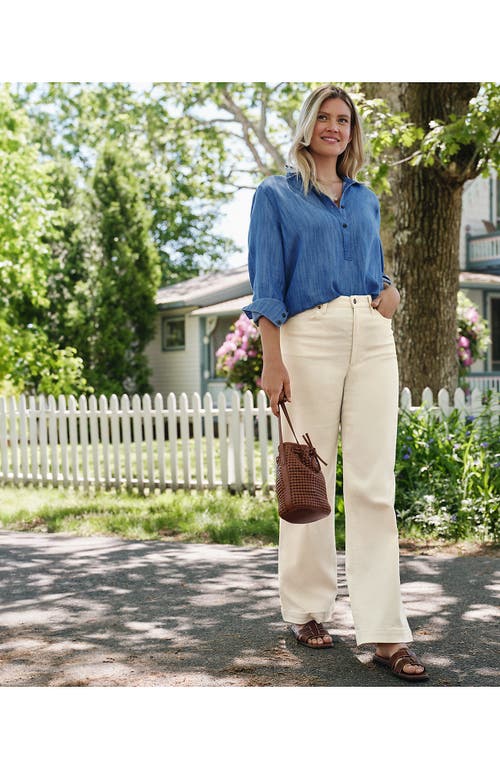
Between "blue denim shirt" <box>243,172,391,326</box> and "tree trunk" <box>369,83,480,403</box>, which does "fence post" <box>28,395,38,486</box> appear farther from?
"blue denim shirt" <box>243,172,391,326</box>

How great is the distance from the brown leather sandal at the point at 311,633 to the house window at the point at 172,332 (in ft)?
65.2

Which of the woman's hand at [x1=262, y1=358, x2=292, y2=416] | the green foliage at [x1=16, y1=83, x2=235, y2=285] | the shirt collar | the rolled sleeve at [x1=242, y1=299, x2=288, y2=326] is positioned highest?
the green foliage at [x1=16, y1=83, x2=235, y2=285]

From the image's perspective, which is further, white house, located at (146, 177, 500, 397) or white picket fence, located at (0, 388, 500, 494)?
white house, located at (146, 177, 500, 397)

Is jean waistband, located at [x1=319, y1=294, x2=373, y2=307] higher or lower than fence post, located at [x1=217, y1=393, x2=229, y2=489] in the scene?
higher

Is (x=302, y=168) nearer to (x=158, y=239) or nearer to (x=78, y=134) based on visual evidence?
(x=78, y=134)

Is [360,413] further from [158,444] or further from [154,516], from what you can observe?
[158,444]

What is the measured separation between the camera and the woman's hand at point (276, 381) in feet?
11.1

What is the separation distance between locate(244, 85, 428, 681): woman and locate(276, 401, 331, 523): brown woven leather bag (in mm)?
164

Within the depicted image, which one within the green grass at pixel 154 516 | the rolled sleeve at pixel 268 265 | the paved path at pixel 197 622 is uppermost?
the rolled sleeve at pixel 268 265

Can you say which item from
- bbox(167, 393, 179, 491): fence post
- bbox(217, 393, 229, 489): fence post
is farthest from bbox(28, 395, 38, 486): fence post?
bbox(217, 393, 229, 489): fence post

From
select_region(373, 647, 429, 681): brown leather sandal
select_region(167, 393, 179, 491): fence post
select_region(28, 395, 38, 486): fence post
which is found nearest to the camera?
select_region(373, 647, 429, 681): brown leather sandal

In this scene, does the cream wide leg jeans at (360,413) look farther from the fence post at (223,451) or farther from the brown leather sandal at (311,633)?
the fence post at (223,451)

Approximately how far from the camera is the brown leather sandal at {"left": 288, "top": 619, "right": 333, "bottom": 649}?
3.58 m

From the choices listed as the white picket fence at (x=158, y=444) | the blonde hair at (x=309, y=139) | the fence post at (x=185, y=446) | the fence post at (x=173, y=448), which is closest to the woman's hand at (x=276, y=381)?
the blonde hair at (x=309, y=139)
